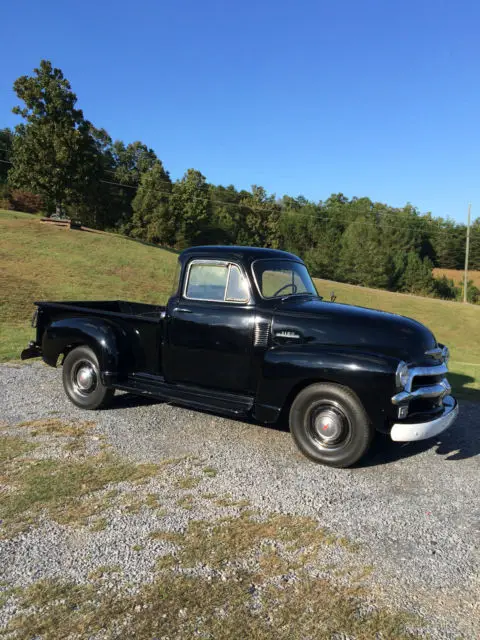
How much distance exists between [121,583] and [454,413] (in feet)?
11.4

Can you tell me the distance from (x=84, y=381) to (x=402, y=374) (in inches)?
158

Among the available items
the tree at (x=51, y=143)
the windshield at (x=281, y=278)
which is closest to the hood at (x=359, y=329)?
the windshield at (x=281, y=278)

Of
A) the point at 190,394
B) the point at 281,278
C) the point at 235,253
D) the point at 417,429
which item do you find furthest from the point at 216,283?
the point at 417,429

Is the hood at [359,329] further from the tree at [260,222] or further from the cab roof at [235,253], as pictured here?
the tree at [260,222]

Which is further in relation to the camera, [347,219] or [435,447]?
[347,219]

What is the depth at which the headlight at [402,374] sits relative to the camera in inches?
167

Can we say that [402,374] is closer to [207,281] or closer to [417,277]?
[207,281]

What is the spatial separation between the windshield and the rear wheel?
2354 millimetres

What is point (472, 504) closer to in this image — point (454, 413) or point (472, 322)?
point (454, 413)

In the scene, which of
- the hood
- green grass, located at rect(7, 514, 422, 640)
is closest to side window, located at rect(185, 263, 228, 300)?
the hood

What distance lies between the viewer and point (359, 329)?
4.70 metres

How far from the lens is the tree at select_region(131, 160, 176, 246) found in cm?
5931

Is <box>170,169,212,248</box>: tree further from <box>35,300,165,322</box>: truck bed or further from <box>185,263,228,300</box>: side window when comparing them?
<box>185,263,228,300</box>: side window

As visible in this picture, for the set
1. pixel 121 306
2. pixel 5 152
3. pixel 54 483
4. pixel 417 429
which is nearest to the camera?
pixel 54 483
